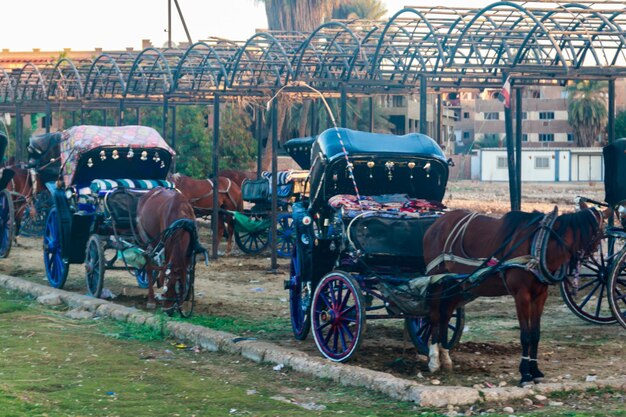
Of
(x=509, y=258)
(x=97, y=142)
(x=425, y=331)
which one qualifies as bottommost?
(x=425, y=331)

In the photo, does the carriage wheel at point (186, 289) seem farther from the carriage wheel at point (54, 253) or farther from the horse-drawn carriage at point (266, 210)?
the horse-drawn carriage at point (266, 210)

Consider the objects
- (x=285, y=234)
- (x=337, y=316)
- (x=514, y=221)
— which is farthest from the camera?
(x=285, y=234)

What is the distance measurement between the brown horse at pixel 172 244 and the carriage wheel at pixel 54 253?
2383 millimetres

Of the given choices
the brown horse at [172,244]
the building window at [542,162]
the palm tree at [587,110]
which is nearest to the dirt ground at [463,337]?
the brown horse at [172,244]

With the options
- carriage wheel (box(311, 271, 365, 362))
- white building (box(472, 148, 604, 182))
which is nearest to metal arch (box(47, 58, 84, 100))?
carriage wheel (box(311, 271, 365, 362))

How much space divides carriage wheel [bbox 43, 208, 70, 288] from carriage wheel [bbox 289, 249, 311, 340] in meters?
5.48

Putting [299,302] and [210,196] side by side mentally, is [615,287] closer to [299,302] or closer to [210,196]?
[299,302]

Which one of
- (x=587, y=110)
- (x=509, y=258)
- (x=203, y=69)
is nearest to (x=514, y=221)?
(x=509, y=258)

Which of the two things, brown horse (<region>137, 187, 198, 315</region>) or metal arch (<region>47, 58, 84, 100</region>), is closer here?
brown horse (<region>137, 187, 198, 315</region>)

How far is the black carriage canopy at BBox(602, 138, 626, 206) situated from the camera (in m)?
12.6

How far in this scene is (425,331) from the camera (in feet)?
36.1

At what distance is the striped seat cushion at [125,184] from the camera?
52.2 ft

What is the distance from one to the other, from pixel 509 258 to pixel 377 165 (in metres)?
2.84

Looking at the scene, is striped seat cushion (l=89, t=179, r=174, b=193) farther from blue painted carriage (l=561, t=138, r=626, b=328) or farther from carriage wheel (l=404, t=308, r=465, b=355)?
blue painted carriage (l=561, t=138, r=626, b=328)
